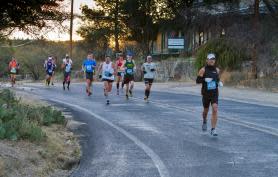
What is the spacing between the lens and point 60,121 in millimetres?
13766

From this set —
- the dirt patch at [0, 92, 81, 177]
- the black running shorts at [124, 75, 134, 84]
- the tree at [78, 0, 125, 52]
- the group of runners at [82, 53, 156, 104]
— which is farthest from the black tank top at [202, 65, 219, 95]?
the tree at [78, 0, 125, 52]

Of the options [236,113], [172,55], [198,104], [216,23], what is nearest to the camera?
[236,113]

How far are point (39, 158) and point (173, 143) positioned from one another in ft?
11.1

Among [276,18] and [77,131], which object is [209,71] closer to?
[77,131]

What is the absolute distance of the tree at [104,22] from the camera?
5269 cm

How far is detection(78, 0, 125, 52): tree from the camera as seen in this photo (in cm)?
5269

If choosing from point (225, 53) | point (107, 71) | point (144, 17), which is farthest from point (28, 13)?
point (144, 17)

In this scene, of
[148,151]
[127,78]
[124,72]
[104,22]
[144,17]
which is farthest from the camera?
[104,22]

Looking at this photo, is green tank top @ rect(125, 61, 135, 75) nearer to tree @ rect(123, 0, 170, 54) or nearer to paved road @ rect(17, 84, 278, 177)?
paved road @ rect(17, 84, 278, 177)

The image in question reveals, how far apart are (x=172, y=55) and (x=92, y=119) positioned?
33356 millimetres

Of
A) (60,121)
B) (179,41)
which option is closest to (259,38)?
(179,41)

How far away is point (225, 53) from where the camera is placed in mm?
34969

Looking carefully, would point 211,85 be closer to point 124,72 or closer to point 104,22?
point 124,72

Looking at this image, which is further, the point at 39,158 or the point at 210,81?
the point at 210,81
